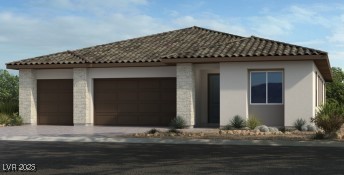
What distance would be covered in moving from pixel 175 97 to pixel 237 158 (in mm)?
13003

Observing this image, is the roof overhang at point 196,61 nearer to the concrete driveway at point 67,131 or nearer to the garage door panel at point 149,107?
the garage door panel at point 149,107

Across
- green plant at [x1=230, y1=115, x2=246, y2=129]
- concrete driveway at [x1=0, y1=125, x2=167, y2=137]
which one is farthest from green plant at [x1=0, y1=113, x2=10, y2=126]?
green plant at [x1=230, y1=115, x2=246, y2=129]

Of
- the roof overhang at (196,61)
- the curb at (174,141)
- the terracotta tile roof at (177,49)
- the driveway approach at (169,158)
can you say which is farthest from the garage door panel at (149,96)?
the driveway approach at (169,158)

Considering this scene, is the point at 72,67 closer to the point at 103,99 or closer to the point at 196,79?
the point at 103,99

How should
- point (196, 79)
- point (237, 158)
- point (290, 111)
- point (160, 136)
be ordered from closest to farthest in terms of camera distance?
point (237, 158) → point (160, 136) → point (290, 111) → point (196, 79)

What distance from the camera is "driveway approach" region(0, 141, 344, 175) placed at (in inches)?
411

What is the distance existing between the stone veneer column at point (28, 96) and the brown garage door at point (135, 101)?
11.5 ft

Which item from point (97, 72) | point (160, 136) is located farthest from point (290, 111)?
point (97, 72)

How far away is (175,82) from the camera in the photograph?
2531 cm

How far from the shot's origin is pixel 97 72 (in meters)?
26.3

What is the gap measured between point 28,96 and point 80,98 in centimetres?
314

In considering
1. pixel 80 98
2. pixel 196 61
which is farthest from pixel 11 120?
pixel 196 61

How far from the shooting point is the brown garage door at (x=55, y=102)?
88.2ft

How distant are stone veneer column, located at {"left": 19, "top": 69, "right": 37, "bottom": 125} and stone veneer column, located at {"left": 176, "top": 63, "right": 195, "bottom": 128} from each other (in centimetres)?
844
